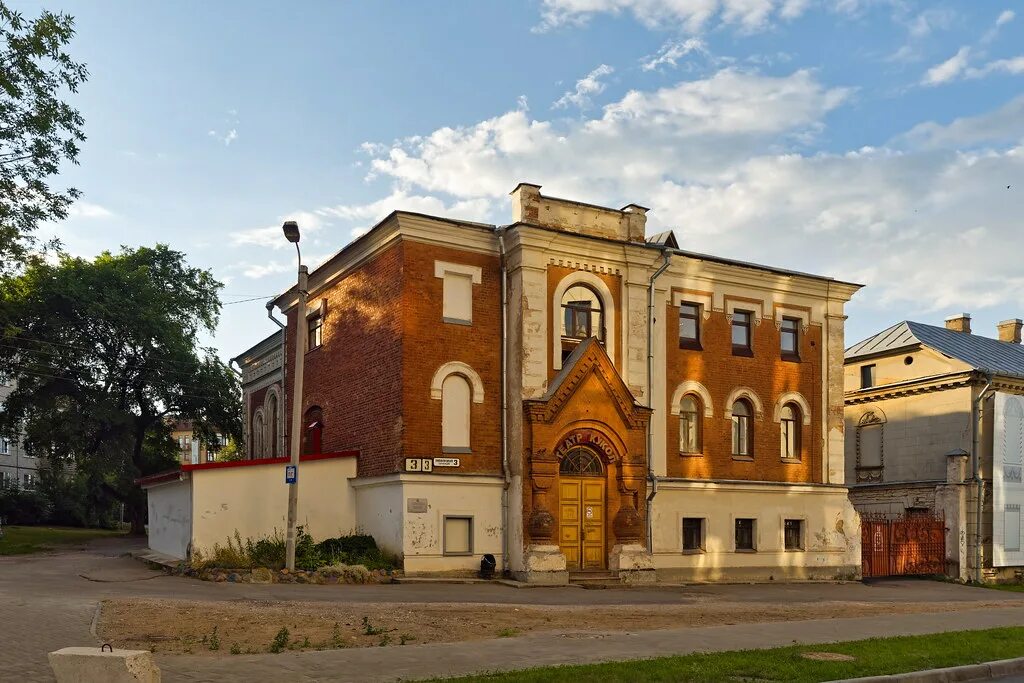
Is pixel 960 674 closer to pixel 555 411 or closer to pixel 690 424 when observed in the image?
pixel 555 411

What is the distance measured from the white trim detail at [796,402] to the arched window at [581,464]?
6.70m

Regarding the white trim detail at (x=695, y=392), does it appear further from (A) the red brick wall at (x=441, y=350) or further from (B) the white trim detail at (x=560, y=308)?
(A) the red brick wall at (x=441, y=350)

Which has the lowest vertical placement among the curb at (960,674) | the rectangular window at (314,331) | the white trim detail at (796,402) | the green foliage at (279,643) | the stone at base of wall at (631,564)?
the stone at base of wall at (631,564)

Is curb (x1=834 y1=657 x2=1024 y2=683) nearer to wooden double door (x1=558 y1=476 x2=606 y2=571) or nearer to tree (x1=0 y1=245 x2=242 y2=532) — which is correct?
wooden double door (x1=558 y1=476 x2=606 y2=571)

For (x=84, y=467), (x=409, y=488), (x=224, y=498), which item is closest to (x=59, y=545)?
(x=84, y=467)

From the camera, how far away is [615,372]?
24.0 m

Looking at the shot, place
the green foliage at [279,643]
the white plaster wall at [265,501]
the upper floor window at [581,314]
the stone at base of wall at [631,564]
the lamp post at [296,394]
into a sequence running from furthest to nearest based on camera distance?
the upper floor window at [581,314] < the stone at base of wall at [631,564] < the white plaster wall at [265,501] < the lamp post at [296,394] < the green foliage at [279,643]

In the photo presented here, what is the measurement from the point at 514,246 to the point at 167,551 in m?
11.6

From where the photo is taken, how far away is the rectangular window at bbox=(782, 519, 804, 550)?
2770cm

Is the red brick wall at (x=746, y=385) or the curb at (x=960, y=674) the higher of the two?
the red brick wall at (x=746, y=385)

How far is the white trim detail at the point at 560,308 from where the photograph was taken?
23.8 metres

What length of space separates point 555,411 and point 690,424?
5260 millimetres

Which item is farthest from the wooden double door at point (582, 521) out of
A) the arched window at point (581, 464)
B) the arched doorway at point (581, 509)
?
the arched window at point (581, 464)

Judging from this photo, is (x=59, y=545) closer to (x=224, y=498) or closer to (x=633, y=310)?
(x=224, y=498)
